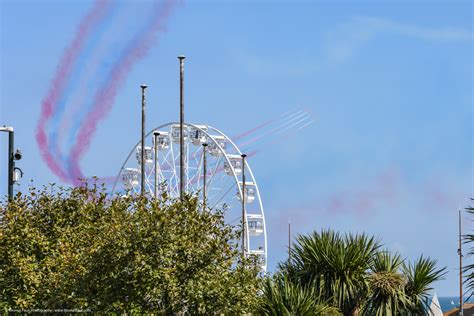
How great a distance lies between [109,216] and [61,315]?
13.4ft

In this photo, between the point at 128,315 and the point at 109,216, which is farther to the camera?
the point at 109,216

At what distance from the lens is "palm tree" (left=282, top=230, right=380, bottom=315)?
2952 centimetres

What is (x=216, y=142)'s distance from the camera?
91188mm

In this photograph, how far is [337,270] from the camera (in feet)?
97.1

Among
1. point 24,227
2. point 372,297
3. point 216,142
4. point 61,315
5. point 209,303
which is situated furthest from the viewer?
point 216,142

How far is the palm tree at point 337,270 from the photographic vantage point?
29.5m

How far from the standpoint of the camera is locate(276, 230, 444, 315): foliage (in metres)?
29.5

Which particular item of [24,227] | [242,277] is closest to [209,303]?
[242,277]

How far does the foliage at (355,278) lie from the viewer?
29.5m

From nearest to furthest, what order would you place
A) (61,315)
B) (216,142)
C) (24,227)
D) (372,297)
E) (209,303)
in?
(209,303) < (372,297) < (61,315) < (24,227) < (216,142)

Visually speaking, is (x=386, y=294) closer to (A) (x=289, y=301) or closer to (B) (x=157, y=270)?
(A) (x=289, y=301)

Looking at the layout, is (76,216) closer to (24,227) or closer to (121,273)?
(24,227)

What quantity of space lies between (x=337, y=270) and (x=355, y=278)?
0.52 meters

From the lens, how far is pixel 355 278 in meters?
29.7
